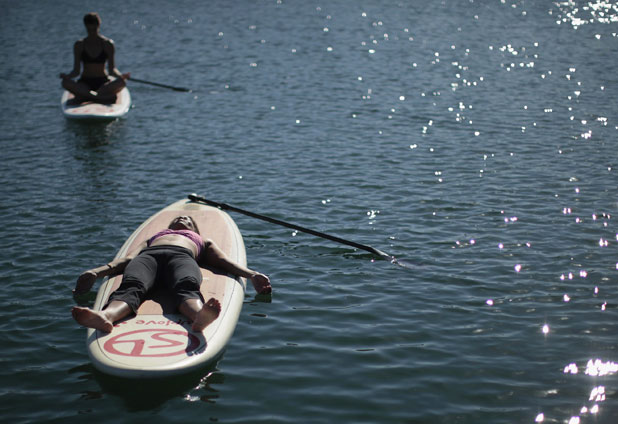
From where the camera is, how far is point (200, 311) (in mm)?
6852

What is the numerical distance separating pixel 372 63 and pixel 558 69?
5.99m

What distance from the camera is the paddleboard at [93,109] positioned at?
1708 centimetres

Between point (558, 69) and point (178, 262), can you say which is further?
point (558, 69)

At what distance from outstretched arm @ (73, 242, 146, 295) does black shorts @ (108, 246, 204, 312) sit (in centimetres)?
39

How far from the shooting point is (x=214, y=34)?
31.1 meters

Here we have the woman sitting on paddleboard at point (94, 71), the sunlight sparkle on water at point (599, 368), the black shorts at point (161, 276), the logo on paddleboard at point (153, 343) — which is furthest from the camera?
the woman sitting on paddleboard at point (94, 71)

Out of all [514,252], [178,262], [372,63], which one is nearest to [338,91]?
[372,63]

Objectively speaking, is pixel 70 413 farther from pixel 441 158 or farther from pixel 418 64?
pixel 418 64

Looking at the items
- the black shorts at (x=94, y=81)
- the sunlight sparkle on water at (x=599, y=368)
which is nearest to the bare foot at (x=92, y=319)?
the sunlight sparkle on water at (x=599, y=368)

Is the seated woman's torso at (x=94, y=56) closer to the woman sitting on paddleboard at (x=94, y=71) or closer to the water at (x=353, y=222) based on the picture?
the woman sitting on paddleboard at (x=94, y=71)

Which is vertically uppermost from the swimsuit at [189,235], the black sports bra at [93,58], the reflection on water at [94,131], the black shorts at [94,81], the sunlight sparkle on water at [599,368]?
the black sports bra at [93,58]

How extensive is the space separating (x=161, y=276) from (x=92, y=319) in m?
1.15

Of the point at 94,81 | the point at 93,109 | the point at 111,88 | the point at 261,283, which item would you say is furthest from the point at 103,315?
the point at 94,81

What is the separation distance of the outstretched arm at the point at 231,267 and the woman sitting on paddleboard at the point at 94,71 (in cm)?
1024
